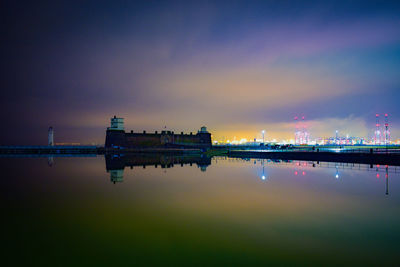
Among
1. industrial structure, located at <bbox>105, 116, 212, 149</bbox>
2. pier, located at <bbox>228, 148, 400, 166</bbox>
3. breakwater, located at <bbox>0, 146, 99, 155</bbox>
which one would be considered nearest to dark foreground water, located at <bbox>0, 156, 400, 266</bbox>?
pier, located at <bbox>228, 148, 400, 166</bbox>

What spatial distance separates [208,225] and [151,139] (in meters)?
70.2

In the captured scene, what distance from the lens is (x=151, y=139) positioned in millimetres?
78875

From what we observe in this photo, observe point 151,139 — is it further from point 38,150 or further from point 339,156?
point 339,156

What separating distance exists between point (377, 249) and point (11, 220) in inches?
523

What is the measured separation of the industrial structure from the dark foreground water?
184 ft

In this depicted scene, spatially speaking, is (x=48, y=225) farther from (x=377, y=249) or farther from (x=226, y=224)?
(x=377, y=249)

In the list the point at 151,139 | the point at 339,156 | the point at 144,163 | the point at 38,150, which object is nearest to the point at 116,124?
the point at 151,139

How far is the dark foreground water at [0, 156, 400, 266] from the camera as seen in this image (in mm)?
7434

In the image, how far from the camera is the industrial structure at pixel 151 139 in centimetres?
7281

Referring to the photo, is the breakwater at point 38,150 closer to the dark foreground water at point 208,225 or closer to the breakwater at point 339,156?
the breakwater at point 339,156

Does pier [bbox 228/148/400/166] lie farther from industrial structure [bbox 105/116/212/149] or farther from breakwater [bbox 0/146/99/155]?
breakwater [bbox 0/146/99/155]

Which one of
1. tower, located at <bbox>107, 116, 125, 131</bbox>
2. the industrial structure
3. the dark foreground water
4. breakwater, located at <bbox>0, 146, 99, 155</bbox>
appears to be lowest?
the dark foreground water

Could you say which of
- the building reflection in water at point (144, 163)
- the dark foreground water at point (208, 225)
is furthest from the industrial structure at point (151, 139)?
the dark foreground water at point (208, 225)

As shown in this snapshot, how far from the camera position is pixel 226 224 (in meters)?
10.2
